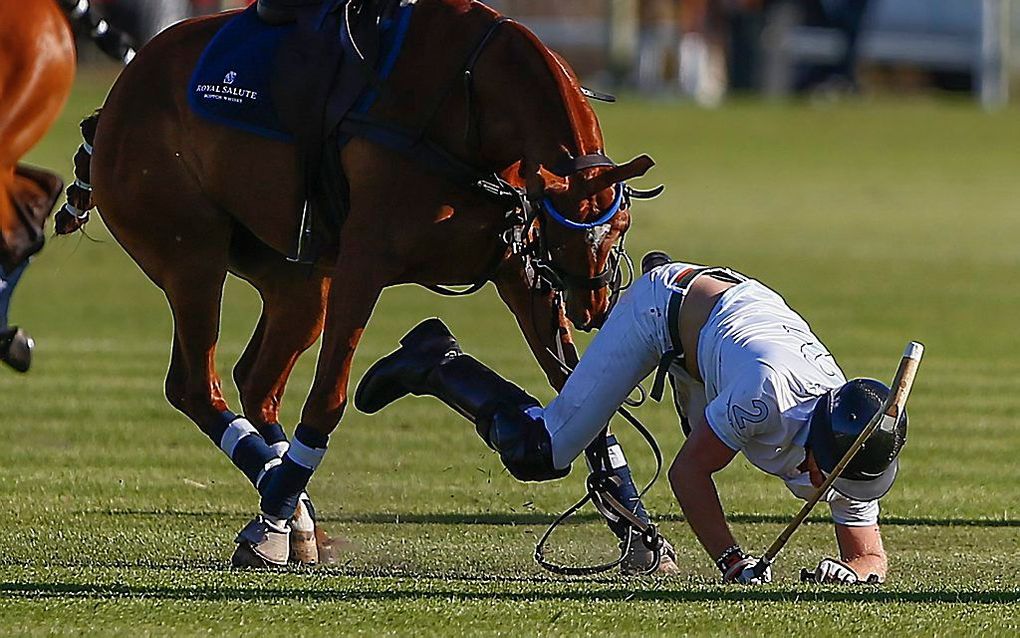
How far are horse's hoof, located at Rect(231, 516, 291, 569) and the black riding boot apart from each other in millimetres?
636

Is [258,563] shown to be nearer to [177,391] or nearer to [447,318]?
[177,391]

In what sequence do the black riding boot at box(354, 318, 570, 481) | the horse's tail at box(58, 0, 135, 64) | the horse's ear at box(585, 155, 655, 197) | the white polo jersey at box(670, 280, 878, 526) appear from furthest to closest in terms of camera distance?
1. the horse's tail at box(58, 0, 135, 64)
2. the black riding boot at box(354, 318, 570, 481)
3. the horse's ear at box(585, 155, 655, 197)
4. the white polo jersey at box(670, 280, 878, 526)

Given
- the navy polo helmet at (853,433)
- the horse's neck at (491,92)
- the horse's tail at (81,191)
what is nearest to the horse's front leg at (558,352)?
the horse's neck at (491,92)

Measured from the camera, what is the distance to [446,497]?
29.6ft

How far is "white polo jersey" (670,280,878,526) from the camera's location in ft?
21.9

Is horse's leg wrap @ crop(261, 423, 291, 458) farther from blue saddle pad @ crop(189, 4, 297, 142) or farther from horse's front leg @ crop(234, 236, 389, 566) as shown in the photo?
blue saddle pad @ crop(189, 4, 297, 142)

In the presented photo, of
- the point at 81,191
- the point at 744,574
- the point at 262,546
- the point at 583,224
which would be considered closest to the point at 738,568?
the point at 744,574

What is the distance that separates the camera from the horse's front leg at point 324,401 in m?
7.32

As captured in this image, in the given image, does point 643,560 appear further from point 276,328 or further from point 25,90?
point 25,90

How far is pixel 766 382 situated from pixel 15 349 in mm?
5755

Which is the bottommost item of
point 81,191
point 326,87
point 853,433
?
point 81,191

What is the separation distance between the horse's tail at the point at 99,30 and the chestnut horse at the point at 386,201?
2.30 m

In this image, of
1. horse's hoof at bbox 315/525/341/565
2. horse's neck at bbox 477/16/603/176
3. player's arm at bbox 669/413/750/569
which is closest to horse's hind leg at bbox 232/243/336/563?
horse's hoof at bbox 315/525/341/565

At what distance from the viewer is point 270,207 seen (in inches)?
310
